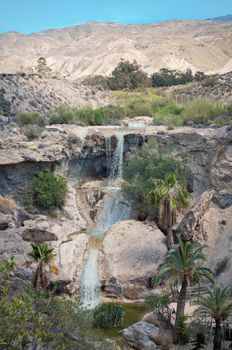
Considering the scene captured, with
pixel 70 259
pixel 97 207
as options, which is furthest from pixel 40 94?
pixel 70 259

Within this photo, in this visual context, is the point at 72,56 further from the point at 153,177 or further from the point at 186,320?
the point at 186,320

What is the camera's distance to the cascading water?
3189cm

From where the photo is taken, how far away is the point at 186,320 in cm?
2545

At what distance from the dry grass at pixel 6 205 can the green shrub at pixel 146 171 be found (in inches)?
326

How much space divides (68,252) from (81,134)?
14.6 m

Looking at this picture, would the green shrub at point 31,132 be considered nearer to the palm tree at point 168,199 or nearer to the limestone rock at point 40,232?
the limestone rock at point 40,232

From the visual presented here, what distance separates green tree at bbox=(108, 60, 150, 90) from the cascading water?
46522 millimetres

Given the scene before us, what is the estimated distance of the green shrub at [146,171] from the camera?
123 feet

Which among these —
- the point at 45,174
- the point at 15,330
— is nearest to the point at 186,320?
the point at 15,330

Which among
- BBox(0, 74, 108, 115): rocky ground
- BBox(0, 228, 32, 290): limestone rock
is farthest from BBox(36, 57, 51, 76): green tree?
BBox(0, 228, 32, 290): limestone rock

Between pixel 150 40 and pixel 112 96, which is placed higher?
pixel 150 40

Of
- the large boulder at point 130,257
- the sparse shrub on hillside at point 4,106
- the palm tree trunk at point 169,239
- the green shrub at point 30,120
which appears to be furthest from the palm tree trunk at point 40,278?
the sparse shrub on hillside at point 4,106

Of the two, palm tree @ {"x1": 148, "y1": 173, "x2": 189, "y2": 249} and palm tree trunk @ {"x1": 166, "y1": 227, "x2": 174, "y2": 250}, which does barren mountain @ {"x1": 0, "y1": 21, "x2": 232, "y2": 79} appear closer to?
palm tree @ {"x1": 148, "y1": 173, "x2": 189, "y2": 249}

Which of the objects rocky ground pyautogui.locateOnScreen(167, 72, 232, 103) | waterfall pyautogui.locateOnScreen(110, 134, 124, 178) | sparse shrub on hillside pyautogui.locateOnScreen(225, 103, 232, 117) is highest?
rocky ground pyautogui.locateOnScreen(167, 72, 232, 103)
